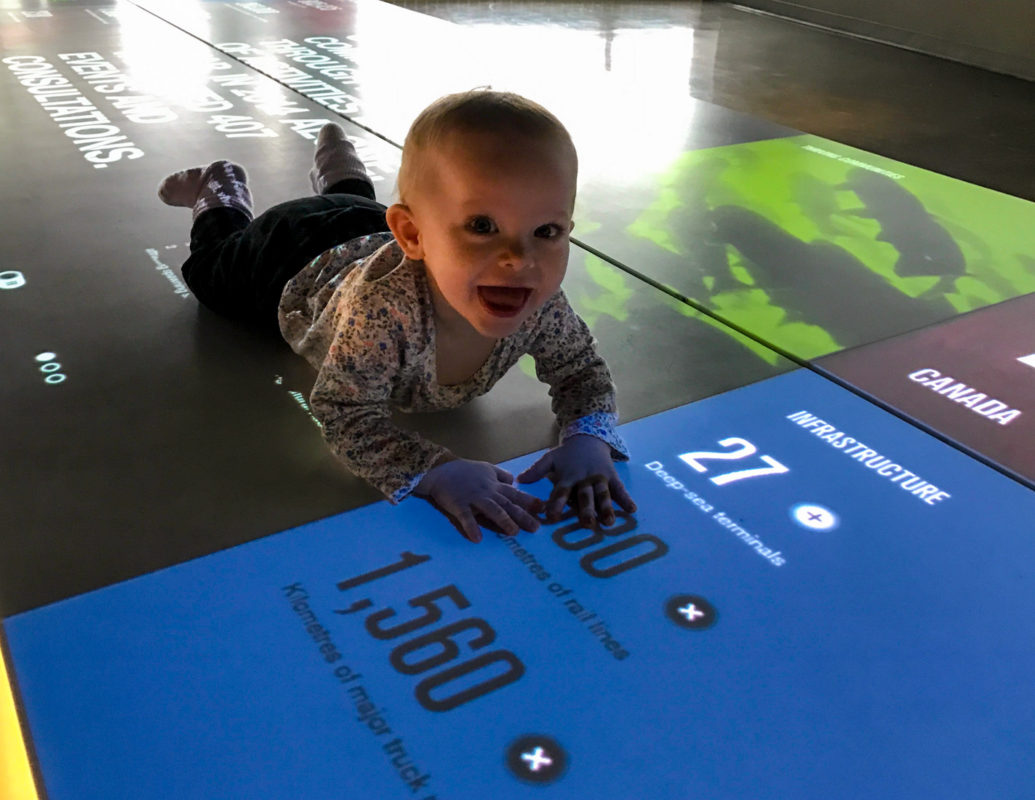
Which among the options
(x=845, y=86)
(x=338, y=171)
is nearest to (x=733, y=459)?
(x=338, y=171)

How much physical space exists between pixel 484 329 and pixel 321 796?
0.55m

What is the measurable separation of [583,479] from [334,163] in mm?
1063

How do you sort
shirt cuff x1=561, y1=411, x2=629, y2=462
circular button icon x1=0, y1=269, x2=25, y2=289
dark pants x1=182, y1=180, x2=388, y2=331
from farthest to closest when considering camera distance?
1. circular button icon x1=0, y1=269, x2=25, y2=289
2. dark pants x1=182, y1=180, x2=388, y2=331
3. shirt cuff x1=561, y1=411, x2=629, y2=462

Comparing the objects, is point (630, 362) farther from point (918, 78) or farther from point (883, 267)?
point (918, 78)

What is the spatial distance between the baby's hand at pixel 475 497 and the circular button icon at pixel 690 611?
0.20 m

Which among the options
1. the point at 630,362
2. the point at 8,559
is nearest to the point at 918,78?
the point at 630,362

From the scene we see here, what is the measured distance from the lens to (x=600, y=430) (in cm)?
130

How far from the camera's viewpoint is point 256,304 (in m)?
1.62

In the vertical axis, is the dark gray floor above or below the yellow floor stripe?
above

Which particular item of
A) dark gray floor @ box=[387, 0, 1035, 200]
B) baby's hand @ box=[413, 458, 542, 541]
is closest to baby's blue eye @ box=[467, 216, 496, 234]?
baby's hand @ box=[413, 458, 542, 541]

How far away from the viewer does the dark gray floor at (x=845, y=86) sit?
121 inches

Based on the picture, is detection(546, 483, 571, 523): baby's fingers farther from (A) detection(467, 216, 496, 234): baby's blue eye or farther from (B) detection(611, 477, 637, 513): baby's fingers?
(A) detection(467, 216, 496, 234): baby's blue eye

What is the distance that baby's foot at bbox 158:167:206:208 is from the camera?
6.32 feet

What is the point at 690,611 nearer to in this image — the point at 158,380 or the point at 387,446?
the point at 387,446
